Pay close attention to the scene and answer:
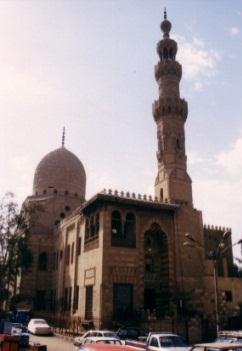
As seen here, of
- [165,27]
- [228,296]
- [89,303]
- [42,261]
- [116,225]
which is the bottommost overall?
[89,303]

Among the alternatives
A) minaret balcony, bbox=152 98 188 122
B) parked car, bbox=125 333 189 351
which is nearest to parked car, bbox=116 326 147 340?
parked car, bbox=125 333 189 351

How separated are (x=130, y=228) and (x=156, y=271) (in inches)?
148

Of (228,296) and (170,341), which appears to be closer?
(170,341)

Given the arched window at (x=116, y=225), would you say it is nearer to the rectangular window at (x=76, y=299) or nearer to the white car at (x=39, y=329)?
the rectangular window at (x=76, y=299)

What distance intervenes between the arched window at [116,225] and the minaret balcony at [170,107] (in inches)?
440

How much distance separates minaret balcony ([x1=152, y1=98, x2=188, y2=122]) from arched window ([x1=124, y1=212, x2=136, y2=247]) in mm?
10728

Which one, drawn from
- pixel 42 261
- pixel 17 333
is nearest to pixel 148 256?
pixel 17 333

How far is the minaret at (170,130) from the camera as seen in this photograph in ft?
102

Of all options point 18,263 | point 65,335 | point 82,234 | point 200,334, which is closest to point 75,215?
point 82,234

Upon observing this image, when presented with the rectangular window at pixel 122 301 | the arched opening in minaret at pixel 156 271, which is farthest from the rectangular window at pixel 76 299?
the arched opening in minaret at pixel 156 271

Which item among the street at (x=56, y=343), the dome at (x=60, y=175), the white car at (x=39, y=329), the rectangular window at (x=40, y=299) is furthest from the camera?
the dome at (x=60, y=175)

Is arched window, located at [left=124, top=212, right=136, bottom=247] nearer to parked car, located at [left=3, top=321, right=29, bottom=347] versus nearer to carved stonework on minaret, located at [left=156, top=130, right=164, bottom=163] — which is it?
carved stonework on minaret, located at [left=156, top=130, right=164, bottom=163]

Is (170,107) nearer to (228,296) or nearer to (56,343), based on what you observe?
(228,296)

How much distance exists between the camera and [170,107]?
3347cm
